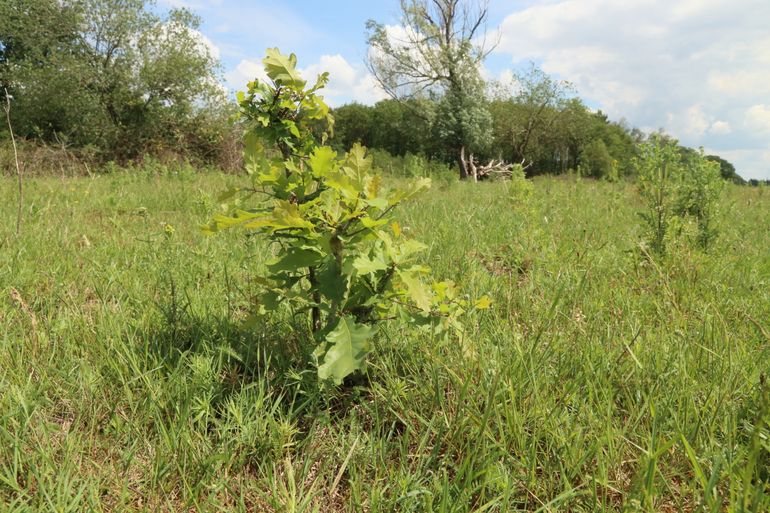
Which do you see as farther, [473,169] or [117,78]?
[473,169]

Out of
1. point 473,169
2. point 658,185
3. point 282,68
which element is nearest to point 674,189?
point 658,185

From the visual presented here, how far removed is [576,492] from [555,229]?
371cm

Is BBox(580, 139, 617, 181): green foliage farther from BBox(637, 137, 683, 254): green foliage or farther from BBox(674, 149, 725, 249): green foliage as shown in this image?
BBox(637, 137, 683, 254): green foliage

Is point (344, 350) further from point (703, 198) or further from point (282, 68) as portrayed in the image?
point (703, 198)

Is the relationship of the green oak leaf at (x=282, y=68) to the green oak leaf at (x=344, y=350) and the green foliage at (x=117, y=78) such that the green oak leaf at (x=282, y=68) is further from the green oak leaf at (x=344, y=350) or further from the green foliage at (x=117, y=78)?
the green foliage at (x=117, y=78)

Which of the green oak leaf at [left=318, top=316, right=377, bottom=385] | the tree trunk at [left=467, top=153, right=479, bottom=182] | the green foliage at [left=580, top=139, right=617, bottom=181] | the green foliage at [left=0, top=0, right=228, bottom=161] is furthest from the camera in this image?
the green foliage at [left=580, top=139, right=617, bottom=181]

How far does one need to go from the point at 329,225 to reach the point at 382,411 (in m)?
0.70

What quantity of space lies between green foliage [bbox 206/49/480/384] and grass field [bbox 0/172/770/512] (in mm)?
246

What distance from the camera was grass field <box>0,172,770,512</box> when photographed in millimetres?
1195

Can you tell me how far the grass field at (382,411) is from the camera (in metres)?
1.20

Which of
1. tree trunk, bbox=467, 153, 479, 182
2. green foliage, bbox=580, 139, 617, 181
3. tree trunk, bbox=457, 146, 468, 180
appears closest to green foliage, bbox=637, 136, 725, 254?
tree trunk, bbox=467, 153, 479, 182

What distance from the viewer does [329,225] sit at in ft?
4.45

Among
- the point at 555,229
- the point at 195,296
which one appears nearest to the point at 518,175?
the point at 555,229

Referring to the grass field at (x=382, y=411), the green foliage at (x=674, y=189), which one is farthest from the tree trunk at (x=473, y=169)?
the grass field at (x=382, y=411)
